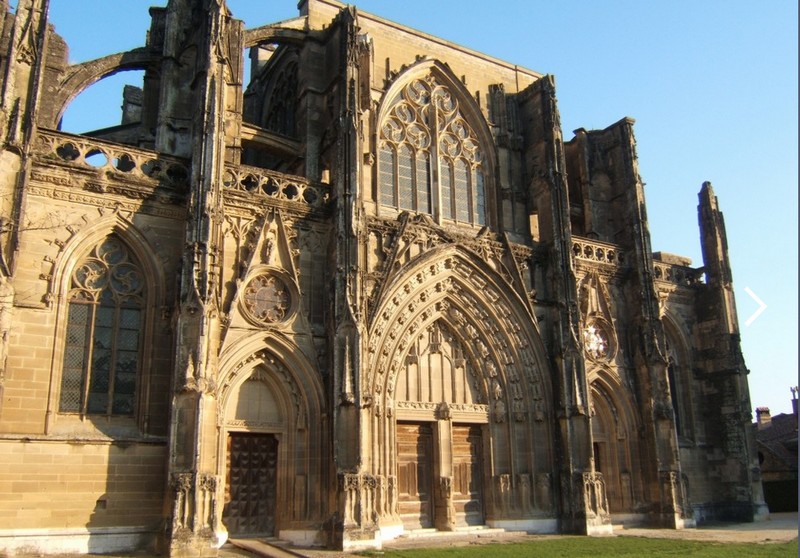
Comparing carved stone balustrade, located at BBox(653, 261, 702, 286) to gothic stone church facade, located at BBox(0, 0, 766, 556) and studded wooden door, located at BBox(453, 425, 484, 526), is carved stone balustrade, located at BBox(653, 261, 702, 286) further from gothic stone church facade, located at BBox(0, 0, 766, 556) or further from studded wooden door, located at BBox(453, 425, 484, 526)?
studded wooden door, located at BBox(453, 425, 484, 526)

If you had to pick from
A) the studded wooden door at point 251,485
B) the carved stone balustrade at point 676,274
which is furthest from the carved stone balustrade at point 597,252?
the studded wooden door at point 251,485

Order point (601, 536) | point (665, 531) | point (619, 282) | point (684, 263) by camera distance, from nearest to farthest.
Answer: point (601, 536)
point (665, 531)
point (619, 282)
point (684, 263)

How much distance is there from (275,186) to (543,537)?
10726 mm

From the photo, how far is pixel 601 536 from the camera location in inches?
753

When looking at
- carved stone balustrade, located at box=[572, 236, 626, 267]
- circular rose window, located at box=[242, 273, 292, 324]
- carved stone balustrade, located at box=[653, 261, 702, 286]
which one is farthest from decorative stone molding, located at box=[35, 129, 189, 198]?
carved stone balustrade, located at box=[653, 261, 702, 286]

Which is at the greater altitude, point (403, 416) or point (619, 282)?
point (619, 282)

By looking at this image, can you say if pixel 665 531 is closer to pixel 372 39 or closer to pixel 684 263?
pixel 684 263

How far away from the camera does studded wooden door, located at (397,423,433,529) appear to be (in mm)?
19078

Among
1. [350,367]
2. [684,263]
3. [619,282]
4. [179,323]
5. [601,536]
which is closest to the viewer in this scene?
[179,323]

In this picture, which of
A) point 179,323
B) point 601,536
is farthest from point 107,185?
point 601,536

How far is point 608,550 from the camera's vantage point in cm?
1577

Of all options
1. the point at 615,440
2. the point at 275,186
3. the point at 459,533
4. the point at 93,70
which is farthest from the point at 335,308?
the point at 615,440

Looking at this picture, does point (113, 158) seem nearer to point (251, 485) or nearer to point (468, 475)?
point (251, 485)

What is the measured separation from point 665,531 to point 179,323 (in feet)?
44.9
